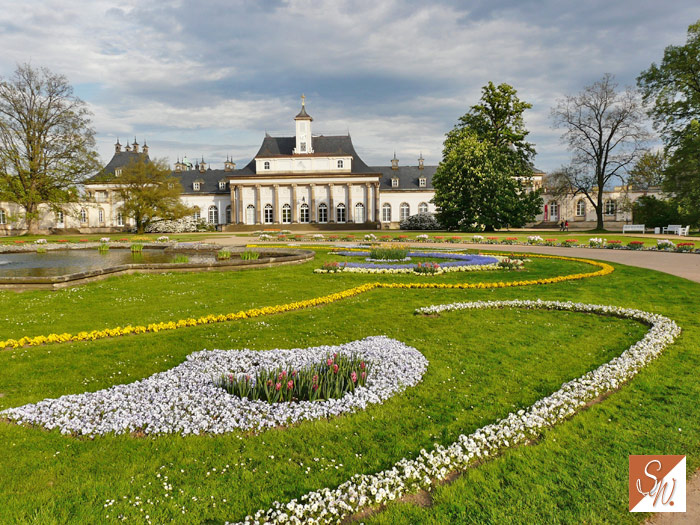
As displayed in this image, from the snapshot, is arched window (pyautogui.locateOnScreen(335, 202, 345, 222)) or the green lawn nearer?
the green lawn

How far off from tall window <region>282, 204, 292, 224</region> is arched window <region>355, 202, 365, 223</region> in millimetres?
9042

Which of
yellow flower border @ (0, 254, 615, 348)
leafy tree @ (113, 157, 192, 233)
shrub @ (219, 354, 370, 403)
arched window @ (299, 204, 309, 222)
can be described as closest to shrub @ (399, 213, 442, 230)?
arched window @ (299, 204, 309, 222)

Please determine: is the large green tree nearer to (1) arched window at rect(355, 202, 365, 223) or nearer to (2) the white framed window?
(1) arched window at rect(355, 202, 365, 223)

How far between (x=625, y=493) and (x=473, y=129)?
44.2 metres

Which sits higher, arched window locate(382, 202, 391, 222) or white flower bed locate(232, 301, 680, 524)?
arched window locate(382, 202, 391, 222)

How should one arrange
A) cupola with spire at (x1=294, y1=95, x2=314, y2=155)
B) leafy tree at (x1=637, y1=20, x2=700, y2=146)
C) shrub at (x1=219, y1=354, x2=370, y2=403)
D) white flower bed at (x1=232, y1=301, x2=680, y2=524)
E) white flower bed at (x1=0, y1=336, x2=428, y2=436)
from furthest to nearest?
cupola with spire at (x1=294, y1=95, x2=314, y2=155) → leafy tree at (x1=637, y1=20, x2=700, y2=146) → shrub at (x1=219, y1=354, x2=370, y2=403) → white flower bed at (x1=0, y1=336, x2=428, y2=436) → white flower bed at (x1=232, y1=301, x2=680, y2=524)

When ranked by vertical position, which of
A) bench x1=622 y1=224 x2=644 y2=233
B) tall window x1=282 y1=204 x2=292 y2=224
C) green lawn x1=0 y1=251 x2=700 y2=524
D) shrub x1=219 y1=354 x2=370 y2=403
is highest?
tall window x1=282 y1=204 x2=292 y2=224

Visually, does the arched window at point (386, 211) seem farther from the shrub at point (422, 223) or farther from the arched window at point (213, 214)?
the arched window at point (213, 214)

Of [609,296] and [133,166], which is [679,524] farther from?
[133,166]

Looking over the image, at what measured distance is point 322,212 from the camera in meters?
60.4

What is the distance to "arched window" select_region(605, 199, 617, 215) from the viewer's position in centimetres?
6308

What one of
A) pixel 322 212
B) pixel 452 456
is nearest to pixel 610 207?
pixel 322 212

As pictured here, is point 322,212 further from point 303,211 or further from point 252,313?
point 252,313

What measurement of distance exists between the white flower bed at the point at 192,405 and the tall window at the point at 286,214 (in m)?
55.7
